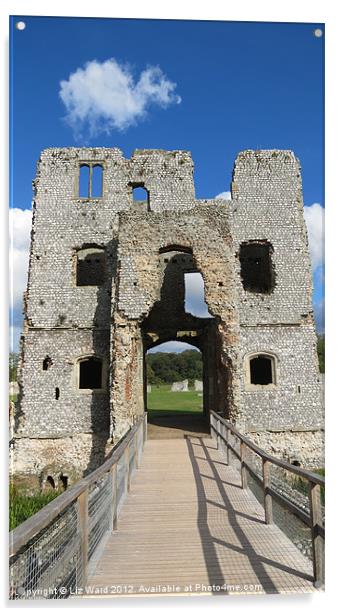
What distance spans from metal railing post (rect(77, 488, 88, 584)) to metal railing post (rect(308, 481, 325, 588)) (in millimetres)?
2064

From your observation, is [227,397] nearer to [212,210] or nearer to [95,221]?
[212,210]

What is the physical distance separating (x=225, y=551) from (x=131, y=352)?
→ 28.2 ft

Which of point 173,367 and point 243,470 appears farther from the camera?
point 173,367

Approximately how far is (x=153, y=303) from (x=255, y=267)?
586 centimetres

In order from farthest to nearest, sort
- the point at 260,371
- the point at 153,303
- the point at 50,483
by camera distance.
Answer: the point at 260,371 → the point at 50,483 → the point at 153,303

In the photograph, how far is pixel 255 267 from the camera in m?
16.9

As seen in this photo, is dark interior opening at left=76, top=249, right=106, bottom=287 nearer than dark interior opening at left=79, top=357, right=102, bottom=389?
Yes

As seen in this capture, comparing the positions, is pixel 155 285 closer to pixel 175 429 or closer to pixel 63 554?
pixel 175 429

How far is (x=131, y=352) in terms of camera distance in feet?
42.3

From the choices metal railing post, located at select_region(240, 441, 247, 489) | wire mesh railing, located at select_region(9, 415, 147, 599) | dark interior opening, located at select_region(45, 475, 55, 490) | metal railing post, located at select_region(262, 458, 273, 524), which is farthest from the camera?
dark interior opening, located at select_region(45, 475, 55, 490)

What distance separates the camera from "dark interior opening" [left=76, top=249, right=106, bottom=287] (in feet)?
56.0

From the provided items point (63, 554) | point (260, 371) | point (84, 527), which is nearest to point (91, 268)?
point (260, 371)

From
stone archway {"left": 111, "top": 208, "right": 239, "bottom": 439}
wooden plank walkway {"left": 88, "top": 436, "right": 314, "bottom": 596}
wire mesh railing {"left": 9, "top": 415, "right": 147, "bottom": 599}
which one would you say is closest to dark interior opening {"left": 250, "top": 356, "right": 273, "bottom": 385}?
stone archway {"left": 111, "top": 208, "right": 239, "bottom": 439}

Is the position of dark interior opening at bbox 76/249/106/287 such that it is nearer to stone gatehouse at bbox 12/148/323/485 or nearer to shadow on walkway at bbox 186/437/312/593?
stone gatehouse at bbox 12/148/323/485
